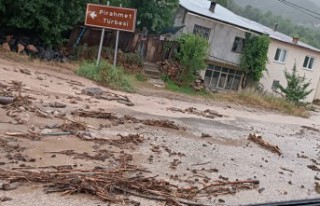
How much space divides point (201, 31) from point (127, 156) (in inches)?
915

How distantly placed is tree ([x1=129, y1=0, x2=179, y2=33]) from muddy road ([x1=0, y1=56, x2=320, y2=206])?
1356 centimetres

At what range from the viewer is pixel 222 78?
31469mm

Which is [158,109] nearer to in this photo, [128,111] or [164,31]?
[128,111]

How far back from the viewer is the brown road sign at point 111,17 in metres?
17.5

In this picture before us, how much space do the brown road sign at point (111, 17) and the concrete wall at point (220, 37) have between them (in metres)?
11.6

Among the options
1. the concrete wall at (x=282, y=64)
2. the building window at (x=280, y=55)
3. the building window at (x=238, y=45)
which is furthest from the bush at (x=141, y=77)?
the building window at (x=280, y=55)

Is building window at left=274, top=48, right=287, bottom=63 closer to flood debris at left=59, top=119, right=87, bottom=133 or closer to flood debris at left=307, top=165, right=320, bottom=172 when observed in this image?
flood debris at left=307, top=165, right=320, bottom=172

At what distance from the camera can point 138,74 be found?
73.9 ft

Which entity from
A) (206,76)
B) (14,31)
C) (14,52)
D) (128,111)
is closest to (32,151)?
(128,111)

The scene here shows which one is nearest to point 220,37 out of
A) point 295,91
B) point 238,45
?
point 238,45

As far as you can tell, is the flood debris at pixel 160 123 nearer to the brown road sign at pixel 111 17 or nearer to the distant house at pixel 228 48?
the brown road sign at pixel 111 17

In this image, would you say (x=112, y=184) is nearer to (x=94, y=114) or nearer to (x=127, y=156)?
(x=127, y=156)

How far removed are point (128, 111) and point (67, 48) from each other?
36.5 ft

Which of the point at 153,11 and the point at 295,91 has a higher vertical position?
the point at 153,11
